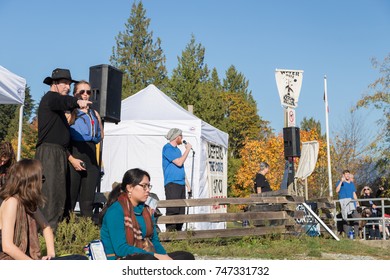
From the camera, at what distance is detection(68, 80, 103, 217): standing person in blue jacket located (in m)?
6.55

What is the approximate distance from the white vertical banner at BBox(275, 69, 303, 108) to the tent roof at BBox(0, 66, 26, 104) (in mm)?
5624

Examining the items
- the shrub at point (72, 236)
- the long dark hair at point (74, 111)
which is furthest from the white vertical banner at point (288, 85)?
the shrub at point (72, 236)

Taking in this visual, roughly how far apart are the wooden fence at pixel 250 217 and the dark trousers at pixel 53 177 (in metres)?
2.32

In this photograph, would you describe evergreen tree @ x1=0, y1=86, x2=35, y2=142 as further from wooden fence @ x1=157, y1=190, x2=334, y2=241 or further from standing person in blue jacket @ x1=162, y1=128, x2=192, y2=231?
standing person in blue jacket @ x1=162, y1=128, x2=192, y2=231

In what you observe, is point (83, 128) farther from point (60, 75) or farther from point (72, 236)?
point (72, 236)

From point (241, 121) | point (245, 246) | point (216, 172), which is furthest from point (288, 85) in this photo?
point (241, 121)

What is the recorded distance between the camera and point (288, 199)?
10016mm

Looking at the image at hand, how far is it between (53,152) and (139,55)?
141 ft

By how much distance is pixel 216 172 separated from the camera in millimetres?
14578

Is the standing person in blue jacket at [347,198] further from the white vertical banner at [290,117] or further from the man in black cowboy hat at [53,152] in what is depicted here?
the man in black cowboy hat at [53,152]

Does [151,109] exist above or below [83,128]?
above

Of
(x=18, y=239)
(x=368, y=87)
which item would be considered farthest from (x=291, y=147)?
(x=368, y=87)

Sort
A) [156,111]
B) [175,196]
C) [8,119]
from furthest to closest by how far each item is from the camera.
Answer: [8,119], [156,111], [175,196]
